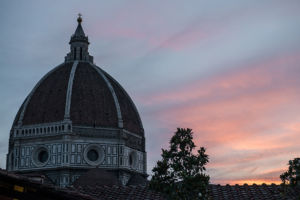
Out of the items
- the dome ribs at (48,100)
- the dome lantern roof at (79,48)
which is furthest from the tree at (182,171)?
the dome lantern roof at (79,48)

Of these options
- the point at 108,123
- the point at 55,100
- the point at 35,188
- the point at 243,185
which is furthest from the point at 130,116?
the point at 35,188

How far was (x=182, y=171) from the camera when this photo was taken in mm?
15055

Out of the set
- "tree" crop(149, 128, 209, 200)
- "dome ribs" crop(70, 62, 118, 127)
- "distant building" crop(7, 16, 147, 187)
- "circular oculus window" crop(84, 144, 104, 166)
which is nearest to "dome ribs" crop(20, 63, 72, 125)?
"distant building" crop(7, 16, 147, 187)

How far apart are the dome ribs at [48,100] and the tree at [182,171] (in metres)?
46.0

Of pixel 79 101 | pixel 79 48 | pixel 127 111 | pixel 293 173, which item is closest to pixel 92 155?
pixel 79 101

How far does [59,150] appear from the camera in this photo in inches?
2307

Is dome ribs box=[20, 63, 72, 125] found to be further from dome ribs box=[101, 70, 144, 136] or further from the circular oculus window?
dome ribs box=[101, 70, 144, 136]

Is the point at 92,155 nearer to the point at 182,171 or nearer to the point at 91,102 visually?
the point at 91,102

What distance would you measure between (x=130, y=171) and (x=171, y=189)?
46545 mm

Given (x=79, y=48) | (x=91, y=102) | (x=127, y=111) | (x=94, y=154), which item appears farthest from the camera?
(x=79, y=48)

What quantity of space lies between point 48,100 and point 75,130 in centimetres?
548

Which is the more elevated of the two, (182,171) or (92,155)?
(92,155)

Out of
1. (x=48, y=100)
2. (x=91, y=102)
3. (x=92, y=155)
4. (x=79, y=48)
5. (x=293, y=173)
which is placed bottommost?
(x=293, y=173)

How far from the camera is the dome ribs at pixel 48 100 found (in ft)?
202
